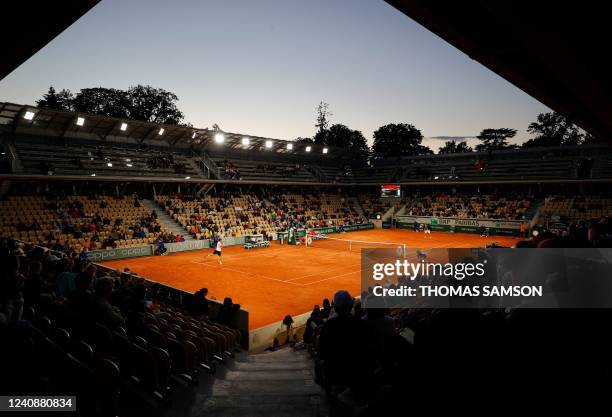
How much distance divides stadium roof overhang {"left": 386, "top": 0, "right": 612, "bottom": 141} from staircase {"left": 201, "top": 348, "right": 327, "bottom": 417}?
4.88m


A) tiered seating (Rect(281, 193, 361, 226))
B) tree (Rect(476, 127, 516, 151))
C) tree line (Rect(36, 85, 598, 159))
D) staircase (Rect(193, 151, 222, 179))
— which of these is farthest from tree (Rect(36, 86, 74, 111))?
tree (Rect(476, 127, 516, 151))

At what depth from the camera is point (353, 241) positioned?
125 feet

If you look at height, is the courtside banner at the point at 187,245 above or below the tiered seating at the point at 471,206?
below

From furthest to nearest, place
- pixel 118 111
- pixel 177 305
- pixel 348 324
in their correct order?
pixel 118 111
pixel 177 305
pixel 348 324

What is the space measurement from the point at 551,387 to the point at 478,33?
9.81 feet

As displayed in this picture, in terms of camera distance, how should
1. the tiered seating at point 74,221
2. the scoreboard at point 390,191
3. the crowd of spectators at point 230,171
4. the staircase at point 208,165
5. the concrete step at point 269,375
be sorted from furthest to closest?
the scoreboard at point 390,191, the crowd of spectators at point 230,171, the staircase at point 208,165, the tiered seating at point 74,221, the concrete step at point 269,375

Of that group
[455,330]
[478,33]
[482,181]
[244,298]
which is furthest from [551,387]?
[482,181]

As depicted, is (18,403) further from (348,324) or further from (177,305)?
(177,305)

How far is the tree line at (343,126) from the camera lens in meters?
65.2

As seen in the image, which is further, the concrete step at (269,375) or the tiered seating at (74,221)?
the tiered seating at (74,221)

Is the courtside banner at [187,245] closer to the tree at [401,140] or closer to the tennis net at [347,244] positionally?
the tennis net at [347,244]

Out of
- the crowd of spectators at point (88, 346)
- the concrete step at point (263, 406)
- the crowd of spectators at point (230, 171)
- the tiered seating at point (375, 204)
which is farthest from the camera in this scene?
the tiered seating at point (375, 204)

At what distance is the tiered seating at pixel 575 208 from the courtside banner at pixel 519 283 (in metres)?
36.4

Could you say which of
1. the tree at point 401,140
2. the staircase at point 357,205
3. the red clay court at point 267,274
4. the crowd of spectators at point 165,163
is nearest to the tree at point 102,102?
the crowd of spectators at point 165,163
